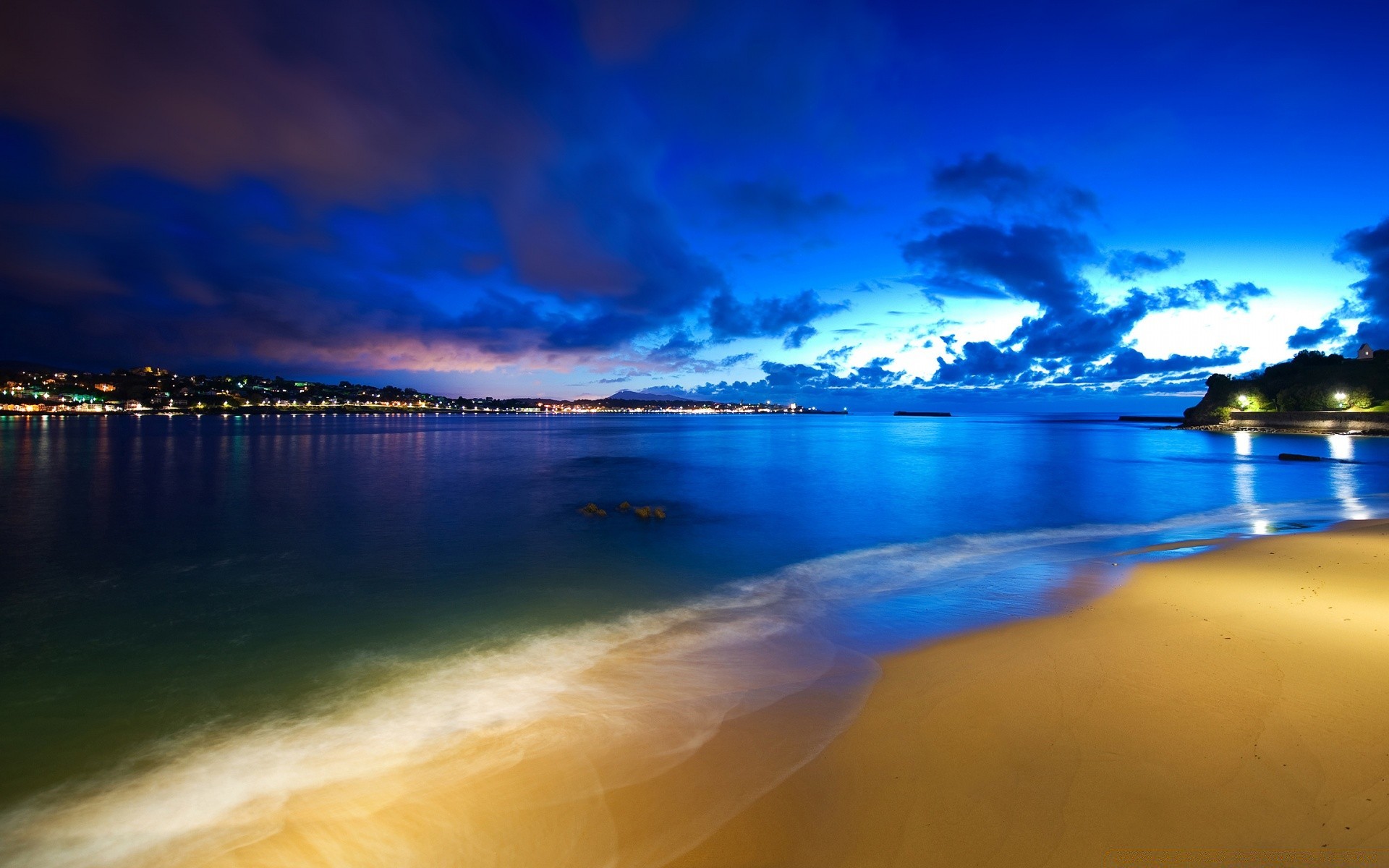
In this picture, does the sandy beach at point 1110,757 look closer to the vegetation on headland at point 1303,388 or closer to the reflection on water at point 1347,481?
the reflection on water at point 1347,481

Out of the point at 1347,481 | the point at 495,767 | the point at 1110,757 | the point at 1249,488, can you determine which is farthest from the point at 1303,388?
the point at 495,767

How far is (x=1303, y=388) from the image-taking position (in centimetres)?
8775

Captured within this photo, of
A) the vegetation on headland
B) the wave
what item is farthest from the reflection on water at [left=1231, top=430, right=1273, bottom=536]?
the vegetation on headland

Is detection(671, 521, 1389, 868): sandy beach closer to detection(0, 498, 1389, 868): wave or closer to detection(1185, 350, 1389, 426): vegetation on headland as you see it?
detection(0, 498, 1389, 868): wave

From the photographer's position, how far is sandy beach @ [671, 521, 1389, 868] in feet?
12.8

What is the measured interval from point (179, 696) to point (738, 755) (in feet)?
20.8

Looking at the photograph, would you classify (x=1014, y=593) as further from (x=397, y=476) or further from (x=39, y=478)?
(x=39, y=478)

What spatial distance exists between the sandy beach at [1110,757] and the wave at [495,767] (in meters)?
0.52

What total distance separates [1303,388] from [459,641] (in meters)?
121

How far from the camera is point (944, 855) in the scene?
3.83 m

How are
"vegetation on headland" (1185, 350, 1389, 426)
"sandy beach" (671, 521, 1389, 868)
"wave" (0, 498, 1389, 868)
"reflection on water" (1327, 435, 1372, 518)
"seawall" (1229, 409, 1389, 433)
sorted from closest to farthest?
1. "sandy beach" (671, 521, 1389, 868)
2. "wave" (0, 498, 1389, 868)
3. "reflection on water" (1327, 435, 1372, 518)
4. "seawall" (1229, 409, 1389, 433)
5. "vegetation on headland" (1185, 350, 1389, 426)

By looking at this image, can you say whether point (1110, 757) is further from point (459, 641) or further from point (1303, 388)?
point (1303, 388)

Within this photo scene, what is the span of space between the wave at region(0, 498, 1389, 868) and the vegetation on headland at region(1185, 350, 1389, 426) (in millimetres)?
113206

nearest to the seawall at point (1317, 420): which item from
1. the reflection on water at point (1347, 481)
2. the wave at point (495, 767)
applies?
the reflection on water at point (1347, 481)
